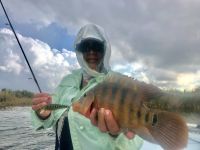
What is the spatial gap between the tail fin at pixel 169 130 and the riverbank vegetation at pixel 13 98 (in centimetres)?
4905

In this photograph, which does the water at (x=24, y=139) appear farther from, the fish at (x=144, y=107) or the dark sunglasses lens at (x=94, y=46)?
the fish at (x=144, y=107)

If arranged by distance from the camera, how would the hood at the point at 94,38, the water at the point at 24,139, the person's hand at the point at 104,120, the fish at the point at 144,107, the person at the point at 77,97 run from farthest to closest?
the water at the point at 24,139, the hood at the point at 94,38, the person at the point at 77,97, the person's hand at the point at 104,120, the fish at the point at 144,107

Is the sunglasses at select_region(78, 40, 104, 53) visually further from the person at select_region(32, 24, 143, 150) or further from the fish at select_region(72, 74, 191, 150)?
the fish at select_region(72, 74, 191, 150)

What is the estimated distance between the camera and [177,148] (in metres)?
2.20

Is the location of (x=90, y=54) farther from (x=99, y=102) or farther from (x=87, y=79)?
(x=99, y=102)

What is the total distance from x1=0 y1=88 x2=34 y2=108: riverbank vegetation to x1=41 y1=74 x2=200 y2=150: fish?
48658 millimetres

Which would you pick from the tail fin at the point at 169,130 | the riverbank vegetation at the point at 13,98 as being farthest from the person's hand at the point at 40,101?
the riverbank vegetation at the point at 13,98

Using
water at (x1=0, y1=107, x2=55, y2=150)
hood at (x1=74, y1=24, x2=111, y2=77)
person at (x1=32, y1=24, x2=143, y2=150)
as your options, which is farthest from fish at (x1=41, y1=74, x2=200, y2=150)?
water at (x1=0, y1=107, x2=55, y2=150)

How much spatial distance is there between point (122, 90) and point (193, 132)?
6.70m

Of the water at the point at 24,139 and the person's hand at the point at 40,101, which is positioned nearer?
the person's hand at the point at 40,101

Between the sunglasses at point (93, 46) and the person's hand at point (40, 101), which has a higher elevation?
the sunglasses at point (93, 46)

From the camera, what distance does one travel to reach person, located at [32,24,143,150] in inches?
155

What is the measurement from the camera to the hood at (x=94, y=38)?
186 inches

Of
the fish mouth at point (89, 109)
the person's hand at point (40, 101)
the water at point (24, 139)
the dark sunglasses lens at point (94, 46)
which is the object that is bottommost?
the water at point (24, 139)
